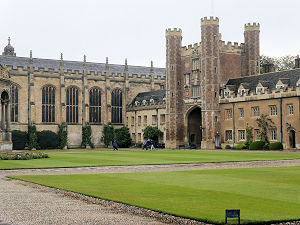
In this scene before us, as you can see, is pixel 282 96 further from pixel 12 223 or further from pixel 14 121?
pixel 12 223

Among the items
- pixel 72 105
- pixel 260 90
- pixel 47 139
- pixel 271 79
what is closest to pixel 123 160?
pixel 260 90

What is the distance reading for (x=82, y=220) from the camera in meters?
10.2

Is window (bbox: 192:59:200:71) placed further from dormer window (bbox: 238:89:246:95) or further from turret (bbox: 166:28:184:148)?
dormer window (bbox: 238:89:246:95)

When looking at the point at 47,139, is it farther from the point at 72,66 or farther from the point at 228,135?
the point at 228,135

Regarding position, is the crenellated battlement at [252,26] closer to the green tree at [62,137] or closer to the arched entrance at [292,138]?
the arched entrance at [292,138]

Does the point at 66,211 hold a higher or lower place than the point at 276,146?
lower

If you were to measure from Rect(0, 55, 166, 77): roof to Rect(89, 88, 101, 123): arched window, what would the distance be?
3328mm

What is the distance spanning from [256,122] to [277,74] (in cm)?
588

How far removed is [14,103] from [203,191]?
5460 centimetres

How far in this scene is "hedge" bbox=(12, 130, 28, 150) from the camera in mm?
63069

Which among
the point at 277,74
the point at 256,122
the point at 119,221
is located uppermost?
the point at 277,74

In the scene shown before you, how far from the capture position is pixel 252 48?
63.7 m

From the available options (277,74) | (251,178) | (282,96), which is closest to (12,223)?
(251,178)

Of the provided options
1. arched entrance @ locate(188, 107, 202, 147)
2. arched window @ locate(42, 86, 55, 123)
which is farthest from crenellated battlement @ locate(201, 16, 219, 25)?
arched window @ locate(42, 86, 55, 123)
